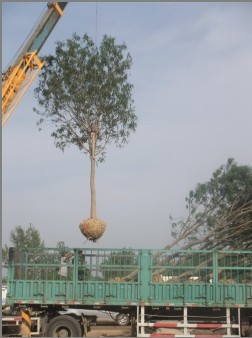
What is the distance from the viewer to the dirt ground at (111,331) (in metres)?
12.6

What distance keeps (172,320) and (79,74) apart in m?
7.14

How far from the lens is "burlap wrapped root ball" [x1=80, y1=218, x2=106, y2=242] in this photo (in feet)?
38.3

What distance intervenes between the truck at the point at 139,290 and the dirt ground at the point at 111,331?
469mm

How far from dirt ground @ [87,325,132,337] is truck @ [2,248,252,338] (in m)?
0.47

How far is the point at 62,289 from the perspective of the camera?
12.1 metres

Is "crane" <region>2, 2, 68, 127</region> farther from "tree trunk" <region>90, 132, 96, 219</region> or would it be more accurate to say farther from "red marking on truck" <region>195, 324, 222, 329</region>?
"red marking on truck" <region>195, 324, 222, 329</region>

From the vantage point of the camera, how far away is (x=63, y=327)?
12.2 metres

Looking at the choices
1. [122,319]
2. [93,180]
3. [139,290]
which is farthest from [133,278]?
[93,180]

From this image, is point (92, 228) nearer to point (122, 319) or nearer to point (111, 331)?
point (122, 319)

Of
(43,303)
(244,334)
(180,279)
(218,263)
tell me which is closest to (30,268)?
(43,303)

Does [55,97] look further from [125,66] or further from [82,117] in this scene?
[125,66]

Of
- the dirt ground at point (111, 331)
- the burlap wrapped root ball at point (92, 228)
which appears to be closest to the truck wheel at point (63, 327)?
the dirt ground at point (111, 331)

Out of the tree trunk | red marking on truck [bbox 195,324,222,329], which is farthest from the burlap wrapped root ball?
red marking on truck [bbox 195,324,222,329]

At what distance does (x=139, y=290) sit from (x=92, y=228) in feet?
6.27
